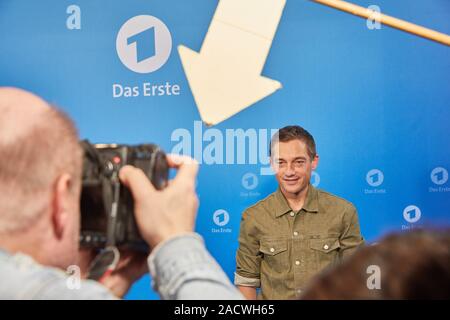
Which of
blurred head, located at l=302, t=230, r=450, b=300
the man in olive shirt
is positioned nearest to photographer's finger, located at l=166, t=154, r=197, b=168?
blurred head, located at l=302, t=230, r=450, b=300

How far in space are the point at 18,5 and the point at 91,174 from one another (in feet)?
5.27

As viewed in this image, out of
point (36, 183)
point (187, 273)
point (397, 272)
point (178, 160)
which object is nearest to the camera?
point (397, 272)

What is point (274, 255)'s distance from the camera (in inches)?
71.4

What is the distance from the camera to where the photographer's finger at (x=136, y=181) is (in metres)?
0.72

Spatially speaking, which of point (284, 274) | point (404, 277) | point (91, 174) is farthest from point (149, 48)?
point (404, 277)

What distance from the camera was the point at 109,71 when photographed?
210 centimetres

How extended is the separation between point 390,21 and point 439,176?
613 mm

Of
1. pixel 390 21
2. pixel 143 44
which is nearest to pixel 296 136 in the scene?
pixel 390 21

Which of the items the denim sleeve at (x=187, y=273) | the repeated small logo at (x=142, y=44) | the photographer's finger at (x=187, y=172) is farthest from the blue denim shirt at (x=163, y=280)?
the repeated small logo at (x=142, y=44)

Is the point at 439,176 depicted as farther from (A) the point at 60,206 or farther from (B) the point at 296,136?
(A) the point at 60,206

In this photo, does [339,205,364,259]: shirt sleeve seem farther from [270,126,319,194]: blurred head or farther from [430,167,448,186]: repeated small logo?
[430,167,448,186]: repeated small logo

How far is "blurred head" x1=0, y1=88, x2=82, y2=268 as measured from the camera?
65 cm

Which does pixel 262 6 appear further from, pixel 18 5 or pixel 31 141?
pixel 31 141

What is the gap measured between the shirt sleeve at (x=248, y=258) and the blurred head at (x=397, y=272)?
144 cm
